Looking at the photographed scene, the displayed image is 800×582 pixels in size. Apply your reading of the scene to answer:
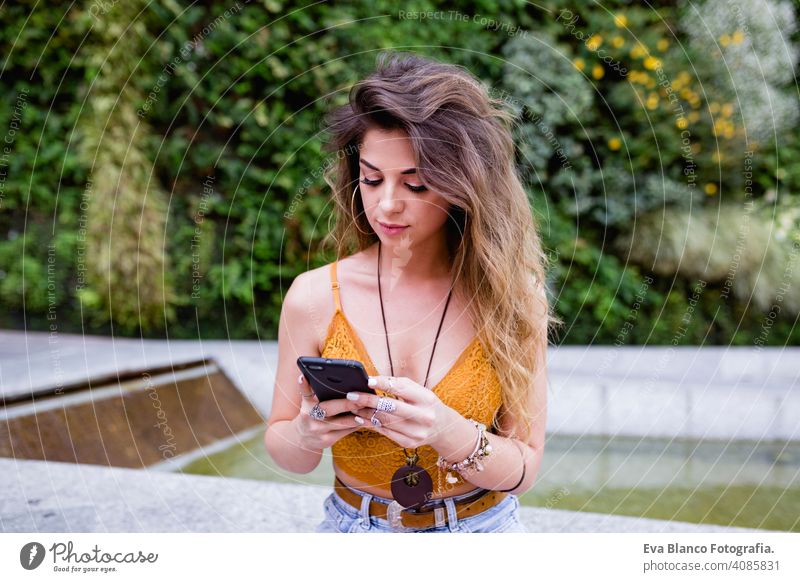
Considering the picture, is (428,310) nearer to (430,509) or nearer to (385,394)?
(385,394)

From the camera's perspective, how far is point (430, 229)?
1.25 metres

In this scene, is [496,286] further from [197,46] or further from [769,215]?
[769,215]

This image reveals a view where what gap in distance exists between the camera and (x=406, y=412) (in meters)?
1.05

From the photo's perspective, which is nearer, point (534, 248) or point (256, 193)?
point (534, 248)

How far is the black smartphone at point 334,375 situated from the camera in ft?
3.36

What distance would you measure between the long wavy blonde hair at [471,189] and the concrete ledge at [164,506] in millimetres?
735

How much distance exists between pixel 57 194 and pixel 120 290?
32.7 inches

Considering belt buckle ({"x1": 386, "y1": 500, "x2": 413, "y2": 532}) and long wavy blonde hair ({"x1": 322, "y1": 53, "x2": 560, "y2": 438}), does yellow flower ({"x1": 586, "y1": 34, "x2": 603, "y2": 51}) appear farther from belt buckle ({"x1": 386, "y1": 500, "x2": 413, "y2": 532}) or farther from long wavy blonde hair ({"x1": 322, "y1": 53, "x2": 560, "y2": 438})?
belt buckle ({"x1": 386, "y1": 500, "x2": 413, "y2": 532})

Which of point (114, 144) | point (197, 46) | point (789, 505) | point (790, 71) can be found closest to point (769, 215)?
point (790, 71)

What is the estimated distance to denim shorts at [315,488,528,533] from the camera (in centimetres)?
129

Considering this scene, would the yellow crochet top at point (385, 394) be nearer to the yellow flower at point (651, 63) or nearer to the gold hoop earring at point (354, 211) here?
the gold hoop earring at point (354, 211)

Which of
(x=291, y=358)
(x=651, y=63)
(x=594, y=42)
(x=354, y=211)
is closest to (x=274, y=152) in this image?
(x=594, y=42)

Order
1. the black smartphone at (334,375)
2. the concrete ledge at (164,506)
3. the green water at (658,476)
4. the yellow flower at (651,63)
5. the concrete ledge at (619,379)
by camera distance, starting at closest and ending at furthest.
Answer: the black smartphone at (334,375) < the concrete ledge at (164,506) < the green water at (658,476) < the concrete ledge at (619,379) < the yellow flower at (651,63)

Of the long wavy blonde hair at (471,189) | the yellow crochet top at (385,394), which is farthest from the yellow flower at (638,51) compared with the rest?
the yellow crochet top at (385,394)
